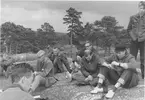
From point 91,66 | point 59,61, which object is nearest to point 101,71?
point 91,66

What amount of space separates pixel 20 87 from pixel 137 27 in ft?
12.2

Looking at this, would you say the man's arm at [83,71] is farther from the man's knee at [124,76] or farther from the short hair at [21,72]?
the short hair at [21,72]

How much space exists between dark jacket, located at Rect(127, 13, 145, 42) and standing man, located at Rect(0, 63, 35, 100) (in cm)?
308

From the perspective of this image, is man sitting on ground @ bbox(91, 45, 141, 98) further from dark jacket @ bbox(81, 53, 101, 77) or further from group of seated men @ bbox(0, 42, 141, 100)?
dark jacket @ bbox(81, 53, 101, 77)

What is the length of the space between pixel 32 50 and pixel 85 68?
799 cm

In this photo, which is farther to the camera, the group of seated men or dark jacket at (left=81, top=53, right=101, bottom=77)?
dark jacket at (left=81, top=53, right=101, bottom=77)

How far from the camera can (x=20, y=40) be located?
13.5 metres

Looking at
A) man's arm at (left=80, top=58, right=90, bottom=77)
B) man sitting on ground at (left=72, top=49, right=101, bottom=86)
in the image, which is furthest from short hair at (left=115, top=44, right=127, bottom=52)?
man's arm at (left=80, top=58, right=90, bottom=77)

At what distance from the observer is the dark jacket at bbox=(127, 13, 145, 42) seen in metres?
4.77

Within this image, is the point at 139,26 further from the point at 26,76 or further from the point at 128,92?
the point at 26,76

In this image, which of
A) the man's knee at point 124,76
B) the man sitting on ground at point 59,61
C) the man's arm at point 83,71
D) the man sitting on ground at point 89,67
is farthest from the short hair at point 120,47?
the man sitting on ground at point 59,61

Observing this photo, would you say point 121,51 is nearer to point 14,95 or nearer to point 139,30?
point 139,30

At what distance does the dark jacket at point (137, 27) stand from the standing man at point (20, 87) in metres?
3.08

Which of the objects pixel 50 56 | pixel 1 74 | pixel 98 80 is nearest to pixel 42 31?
pixel 1 74
